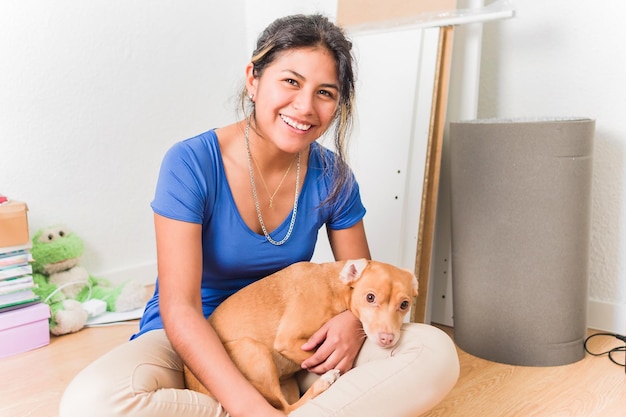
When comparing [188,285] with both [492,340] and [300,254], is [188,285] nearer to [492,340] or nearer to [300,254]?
[300,254]

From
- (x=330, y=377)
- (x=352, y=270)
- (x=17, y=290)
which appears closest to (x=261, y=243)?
(x=352, y=270)

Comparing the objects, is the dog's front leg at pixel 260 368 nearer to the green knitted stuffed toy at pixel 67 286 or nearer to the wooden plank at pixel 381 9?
the green knitted stuffed toy at pixel 67 286

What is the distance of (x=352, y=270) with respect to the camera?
1402 millimetres

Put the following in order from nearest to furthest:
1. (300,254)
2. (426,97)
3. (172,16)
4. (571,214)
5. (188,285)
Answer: (188,285) < (300,254) < (571,214) < (426,97) < (172,16)

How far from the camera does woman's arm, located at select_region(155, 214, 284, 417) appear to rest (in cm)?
122

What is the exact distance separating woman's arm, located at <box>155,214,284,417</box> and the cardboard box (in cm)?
89

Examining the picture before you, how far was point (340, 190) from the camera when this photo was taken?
161cm

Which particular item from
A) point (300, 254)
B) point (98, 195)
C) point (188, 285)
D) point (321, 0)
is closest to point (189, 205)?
point (188, 285)

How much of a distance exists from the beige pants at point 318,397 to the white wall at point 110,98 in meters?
1.30

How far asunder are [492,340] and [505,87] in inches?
35.8

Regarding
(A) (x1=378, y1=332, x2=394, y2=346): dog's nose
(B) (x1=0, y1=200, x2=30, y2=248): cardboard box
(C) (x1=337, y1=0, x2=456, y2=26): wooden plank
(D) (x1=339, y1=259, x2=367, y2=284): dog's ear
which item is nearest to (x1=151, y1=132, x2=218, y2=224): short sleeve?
(D) (x1=339, y1=259, x2=367, y2=284): dog's ear

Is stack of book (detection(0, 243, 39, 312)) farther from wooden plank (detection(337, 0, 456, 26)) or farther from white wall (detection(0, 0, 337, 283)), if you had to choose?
wooden plank (detection(337, 0, 456, 26))

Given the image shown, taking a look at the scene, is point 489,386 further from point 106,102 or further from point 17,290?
point 106,102

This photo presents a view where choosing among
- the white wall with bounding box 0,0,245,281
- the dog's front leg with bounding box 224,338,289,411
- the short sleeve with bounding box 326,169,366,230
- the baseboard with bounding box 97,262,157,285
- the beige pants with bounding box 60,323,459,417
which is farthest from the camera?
the baseboard with bounding box 97,262,157,285
